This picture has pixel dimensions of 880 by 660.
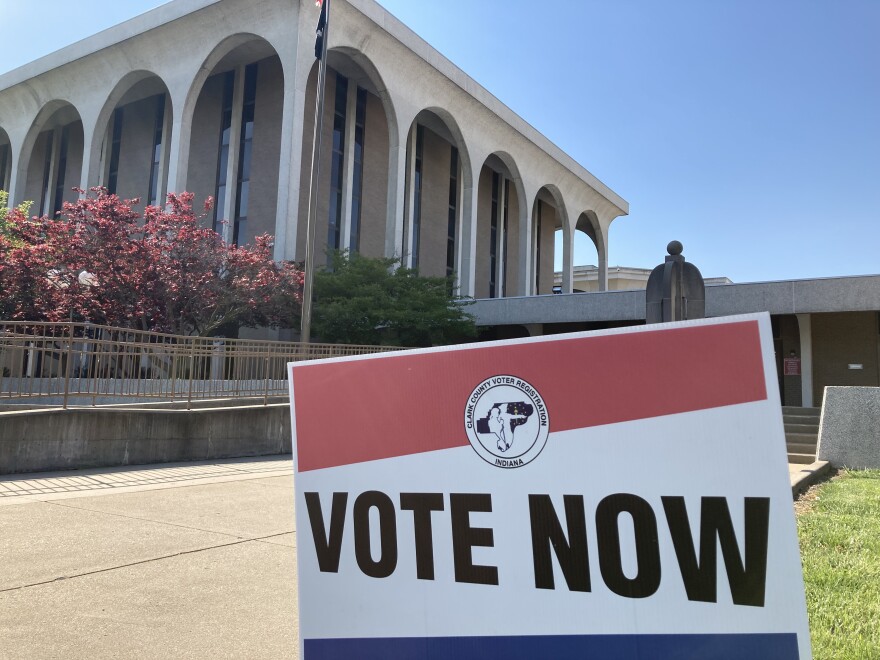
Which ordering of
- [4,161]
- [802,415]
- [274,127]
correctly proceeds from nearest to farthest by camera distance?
[802,415] → [274,127] → [4,161]

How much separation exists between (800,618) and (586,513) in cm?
57

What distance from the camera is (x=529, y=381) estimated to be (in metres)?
2.05

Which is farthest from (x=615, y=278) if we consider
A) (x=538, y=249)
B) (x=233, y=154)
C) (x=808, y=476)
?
(x=808, y=476)

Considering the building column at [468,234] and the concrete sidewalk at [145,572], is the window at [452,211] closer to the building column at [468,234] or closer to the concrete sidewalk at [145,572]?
the building column at [468,234]

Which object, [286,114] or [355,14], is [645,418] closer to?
[286,114]

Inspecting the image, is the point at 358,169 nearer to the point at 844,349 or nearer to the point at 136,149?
the point at 136,149

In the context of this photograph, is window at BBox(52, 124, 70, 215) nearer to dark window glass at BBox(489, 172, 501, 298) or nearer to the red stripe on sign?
dark window glass at BBox(489, 172, 501, 298)

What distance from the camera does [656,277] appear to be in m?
7.23

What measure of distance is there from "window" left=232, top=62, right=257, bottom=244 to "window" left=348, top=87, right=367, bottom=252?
4409mm

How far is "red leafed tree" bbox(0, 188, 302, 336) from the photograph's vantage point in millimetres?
17453

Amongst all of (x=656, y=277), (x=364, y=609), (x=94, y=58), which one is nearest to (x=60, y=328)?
(x=656, y=277)

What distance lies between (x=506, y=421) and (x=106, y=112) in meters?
34.1

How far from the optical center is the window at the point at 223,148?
29.5 metres

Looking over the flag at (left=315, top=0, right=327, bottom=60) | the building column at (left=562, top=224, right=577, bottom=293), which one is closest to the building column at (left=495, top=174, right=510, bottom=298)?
the building column at (left=562, top=224, right=577, bottom=293)
